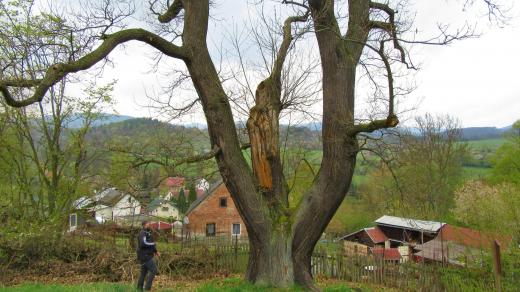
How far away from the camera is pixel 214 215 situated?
39.5 m

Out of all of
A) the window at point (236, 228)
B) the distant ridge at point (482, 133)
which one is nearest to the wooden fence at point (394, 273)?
the window at point (236, 228)

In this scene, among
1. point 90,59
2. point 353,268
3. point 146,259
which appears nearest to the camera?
point 90,59

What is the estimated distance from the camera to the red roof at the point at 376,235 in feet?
114

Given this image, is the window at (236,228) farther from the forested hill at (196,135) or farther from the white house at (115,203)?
the forested hill at (196,135)

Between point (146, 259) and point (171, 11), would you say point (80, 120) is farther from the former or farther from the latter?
point (146, 259)

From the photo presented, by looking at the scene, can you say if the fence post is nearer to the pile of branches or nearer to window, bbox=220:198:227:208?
the pile of branches

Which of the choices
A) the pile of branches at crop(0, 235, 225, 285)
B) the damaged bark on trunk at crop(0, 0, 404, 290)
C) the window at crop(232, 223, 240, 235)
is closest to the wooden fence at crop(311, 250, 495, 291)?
the pile of branches at crop(0, 235, 225, 285)

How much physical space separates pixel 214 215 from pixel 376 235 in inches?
554

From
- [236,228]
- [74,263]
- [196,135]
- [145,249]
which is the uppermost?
[196,135]

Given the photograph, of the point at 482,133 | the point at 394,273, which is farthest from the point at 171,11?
the point at 482,133

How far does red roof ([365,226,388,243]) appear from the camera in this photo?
34750 mm

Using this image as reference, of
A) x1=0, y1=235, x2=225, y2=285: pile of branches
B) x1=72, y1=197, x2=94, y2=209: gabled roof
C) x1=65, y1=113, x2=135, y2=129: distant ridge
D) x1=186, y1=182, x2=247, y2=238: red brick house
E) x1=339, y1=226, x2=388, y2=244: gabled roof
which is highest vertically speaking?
x1=65, y1=113, x2=135, y2=129: distant ridge

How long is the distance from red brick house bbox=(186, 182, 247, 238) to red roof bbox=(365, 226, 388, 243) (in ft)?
35.1

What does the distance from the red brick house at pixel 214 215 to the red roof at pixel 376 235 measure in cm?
1071
